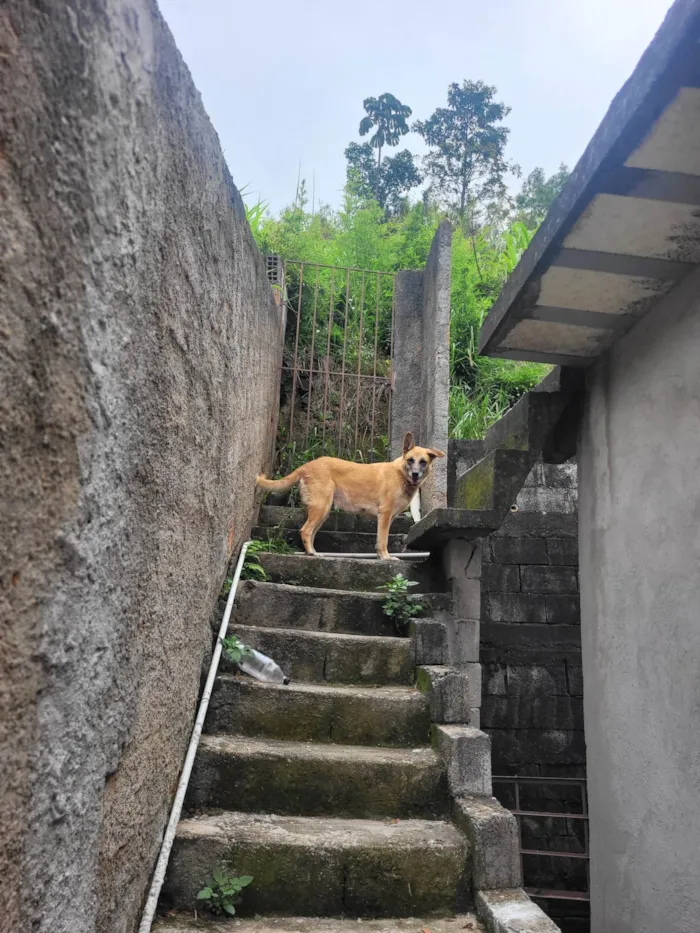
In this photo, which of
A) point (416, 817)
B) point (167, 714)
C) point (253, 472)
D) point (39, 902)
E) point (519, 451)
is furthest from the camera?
point (253, 472)

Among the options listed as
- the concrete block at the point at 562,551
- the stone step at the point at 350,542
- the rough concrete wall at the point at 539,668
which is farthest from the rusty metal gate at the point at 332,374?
the concrete block at the point at 562,551

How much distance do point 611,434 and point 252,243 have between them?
7.34ft

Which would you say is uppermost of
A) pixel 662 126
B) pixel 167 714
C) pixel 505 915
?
pixel 662 126

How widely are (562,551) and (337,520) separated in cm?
194

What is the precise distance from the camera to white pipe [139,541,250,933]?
209cm

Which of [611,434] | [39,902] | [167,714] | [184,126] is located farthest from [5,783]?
[611,434]

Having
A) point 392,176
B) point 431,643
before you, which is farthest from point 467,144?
point 431,643

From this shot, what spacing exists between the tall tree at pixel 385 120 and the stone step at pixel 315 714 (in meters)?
17.4

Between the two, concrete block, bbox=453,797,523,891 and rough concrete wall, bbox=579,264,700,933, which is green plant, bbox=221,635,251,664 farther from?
rough concrete wall, bbox=579,264,700,933

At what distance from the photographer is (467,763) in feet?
9.35

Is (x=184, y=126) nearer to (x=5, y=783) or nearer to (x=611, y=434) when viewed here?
(x=5, y=783)

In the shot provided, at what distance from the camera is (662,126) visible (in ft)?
5.98

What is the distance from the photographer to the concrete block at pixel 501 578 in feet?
17.9

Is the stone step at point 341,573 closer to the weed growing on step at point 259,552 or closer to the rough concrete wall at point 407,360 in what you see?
the weed growing on step at point 259,552
